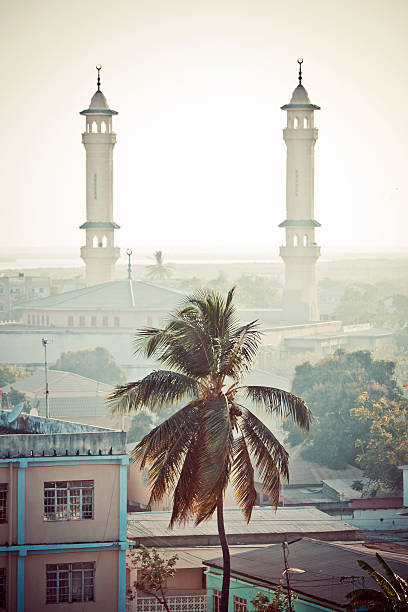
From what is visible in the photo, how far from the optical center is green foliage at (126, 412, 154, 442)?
63000 mm

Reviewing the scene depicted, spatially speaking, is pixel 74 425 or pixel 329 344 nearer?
pixel 74 425

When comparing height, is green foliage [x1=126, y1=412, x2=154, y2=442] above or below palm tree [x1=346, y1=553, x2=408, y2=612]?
below

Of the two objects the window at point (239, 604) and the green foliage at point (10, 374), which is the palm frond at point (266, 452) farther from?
the green foliage at point (10, 374)

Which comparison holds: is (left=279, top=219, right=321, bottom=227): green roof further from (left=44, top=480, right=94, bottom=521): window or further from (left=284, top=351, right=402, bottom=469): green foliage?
(left=44, top=480, right=94, bottom=521): window

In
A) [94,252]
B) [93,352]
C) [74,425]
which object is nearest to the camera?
[74,425]

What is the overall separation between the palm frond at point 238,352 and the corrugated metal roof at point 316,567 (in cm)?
429

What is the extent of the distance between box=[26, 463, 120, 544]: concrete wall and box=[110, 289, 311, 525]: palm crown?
2039 mm

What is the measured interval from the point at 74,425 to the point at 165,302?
276 feet

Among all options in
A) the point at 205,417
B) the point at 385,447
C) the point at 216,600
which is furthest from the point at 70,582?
the point at 385,447

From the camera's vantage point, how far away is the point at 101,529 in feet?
84.9

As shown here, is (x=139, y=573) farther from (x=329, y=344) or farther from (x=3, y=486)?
(x=329, y=344)

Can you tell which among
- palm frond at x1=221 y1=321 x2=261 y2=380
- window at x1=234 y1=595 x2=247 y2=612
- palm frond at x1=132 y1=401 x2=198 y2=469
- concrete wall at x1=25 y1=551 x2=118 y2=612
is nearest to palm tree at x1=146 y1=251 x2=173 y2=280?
window at x1=234 y1=595 x2=247 y2=612

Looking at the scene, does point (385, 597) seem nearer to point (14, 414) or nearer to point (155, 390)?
point (155, 390)

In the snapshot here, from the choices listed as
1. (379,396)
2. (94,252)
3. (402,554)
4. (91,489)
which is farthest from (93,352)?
(91,489)
